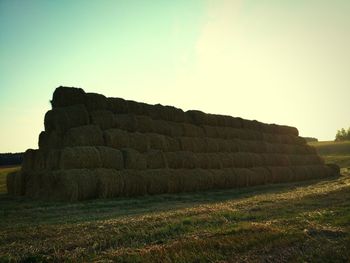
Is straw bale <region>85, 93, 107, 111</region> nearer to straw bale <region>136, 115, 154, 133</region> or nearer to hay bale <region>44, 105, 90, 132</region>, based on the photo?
hay bale <region>44, 105, 90, 132</region>

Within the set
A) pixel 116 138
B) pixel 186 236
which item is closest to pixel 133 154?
pixel 116 138

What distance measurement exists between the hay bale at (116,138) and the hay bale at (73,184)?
332 centimetres

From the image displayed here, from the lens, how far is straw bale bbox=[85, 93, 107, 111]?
21219mm

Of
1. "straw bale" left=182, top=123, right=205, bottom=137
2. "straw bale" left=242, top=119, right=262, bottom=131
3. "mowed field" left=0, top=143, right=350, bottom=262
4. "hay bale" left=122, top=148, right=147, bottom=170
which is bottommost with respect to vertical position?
"mowed field" left=0, top=143, right=350, bottom=262

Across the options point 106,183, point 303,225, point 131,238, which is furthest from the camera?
point 106,183

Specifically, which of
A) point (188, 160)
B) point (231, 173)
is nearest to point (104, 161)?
point (188, 160)

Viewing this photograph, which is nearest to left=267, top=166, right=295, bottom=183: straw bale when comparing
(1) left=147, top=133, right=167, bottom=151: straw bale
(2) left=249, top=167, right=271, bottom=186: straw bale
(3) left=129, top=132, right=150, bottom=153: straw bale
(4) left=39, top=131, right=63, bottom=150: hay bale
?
(2) left=249, top=167, right=271, bottom=186: straw bale

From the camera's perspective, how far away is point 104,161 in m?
18.2

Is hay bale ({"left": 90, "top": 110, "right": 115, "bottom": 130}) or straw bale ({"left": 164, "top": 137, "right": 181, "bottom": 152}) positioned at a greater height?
hay bale ({"left": 90, "top": 110, "right": 115, "bottom": 130})

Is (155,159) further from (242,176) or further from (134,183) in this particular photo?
(242,176)

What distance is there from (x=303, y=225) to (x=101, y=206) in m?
7.41

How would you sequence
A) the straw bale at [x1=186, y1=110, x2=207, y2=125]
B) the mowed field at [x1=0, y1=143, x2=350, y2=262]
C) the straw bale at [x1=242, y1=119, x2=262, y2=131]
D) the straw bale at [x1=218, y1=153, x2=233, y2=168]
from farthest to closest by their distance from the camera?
the straw bale at [x1=242, y1=119, x2=262, y2=131], the straw bale at [x1=186, y1=110, x2=207, y2=125], the straw bale at [x1=218, y1=153, x2=233, y2=168], the mowed field at [x1=0, y1=143, x2=350, y2=262]

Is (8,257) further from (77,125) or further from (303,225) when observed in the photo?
(77,125)

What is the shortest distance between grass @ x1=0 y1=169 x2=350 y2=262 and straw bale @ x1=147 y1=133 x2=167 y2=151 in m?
9.82
